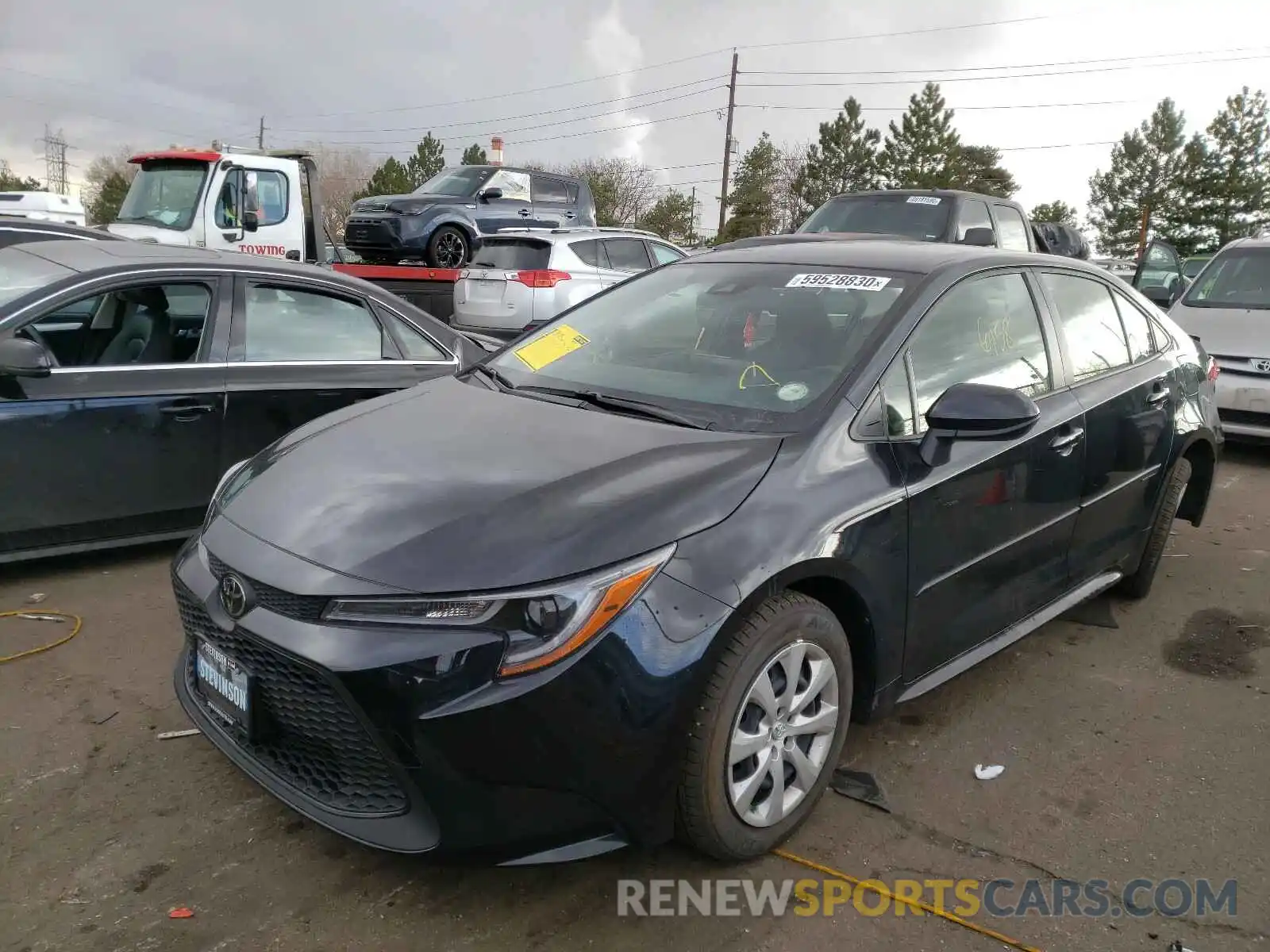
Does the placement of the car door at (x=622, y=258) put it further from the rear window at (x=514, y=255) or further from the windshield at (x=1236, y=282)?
the windshield at (x=1236, y=282)

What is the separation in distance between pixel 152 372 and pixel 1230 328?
27.1ft

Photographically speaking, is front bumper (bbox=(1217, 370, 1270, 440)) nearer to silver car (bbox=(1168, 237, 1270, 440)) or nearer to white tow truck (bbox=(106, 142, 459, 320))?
silver car (bbox=(1168, 237, 1270, 440))

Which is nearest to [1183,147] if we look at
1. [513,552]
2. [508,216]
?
[508,216]

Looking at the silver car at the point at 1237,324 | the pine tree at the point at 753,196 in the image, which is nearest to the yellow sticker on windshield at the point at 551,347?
the silver car at the point at 1237,324

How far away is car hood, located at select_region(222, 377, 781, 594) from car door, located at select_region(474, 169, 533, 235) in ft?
41.9

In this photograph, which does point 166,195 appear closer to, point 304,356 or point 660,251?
point 660,251

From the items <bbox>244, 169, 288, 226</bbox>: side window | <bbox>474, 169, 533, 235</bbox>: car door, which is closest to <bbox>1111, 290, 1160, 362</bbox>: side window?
<bbox>244, 169, 288, 226</bbox>: side window

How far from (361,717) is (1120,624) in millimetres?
3683

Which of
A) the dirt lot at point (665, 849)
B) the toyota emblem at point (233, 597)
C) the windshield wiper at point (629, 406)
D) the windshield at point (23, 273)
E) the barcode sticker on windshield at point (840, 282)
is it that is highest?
the barcode sticker on windshield at point (840, 282)

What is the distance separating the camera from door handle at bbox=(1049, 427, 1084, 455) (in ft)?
11.3

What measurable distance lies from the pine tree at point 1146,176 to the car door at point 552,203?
39.6 meters

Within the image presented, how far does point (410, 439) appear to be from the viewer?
2.82m

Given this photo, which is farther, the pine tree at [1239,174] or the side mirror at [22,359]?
the pine tree at [1239,174]

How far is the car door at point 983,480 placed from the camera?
2910 mm
